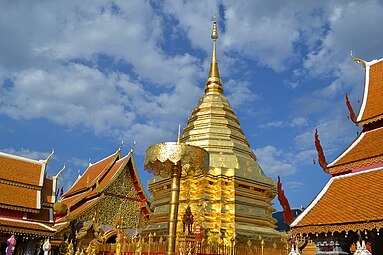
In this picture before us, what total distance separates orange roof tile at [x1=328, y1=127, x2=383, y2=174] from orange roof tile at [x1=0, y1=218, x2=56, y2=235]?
12441mm

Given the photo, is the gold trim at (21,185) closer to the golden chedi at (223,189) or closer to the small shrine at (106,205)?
the small shrine at (106,205)

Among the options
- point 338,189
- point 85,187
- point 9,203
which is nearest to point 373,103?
point 338,189

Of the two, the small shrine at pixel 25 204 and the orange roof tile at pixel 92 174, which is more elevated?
the orange roof tile at pixel 92 174

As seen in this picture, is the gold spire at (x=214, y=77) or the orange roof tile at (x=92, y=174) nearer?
the orange roof tile at (x=92, y=174)

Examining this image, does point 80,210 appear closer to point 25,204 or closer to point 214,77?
point 25,204

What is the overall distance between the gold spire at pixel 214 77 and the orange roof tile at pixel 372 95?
39.5 ft

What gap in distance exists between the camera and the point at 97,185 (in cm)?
2116

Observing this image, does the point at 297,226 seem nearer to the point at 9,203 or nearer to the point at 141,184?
the point at 9,203

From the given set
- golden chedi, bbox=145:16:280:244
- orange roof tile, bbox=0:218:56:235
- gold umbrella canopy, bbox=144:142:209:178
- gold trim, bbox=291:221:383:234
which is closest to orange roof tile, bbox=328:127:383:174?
gold trim, bbox=291:221:383:234

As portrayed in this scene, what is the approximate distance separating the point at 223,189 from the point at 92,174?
9767 millimetres

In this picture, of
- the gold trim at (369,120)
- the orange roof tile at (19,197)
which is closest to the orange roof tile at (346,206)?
the gold trim at (369,120)

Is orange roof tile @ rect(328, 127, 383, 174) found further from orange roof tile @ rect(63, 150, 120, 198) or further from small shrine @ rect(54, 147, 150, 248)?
orange roof tile @ rect(63, 150, 120, 198)

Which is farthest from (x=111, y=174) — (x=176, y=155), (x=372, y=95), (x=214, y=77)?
(x=372, y=95)

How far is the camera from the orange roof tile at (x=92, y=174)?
22.2 m
